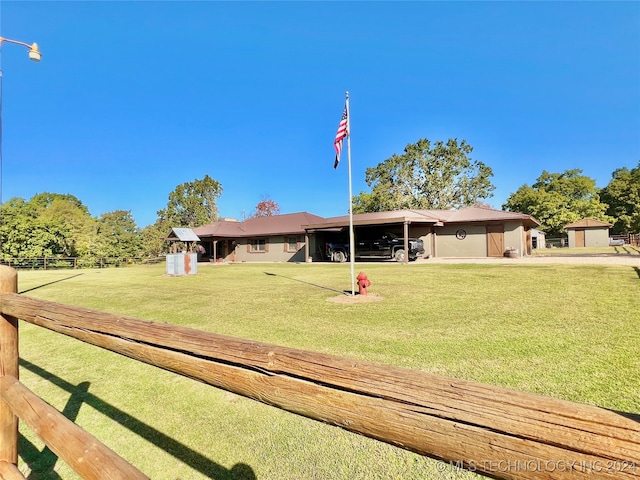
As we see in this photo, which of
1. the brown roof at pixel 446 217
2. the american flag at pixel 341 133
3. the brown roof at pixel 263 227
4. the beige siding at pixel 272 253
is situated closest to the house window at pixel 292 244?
the beige siding at pixel 272 253

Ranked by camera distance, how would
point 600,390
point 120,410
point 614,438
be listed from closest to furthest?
point 614,438
point 600,390
point 120,410

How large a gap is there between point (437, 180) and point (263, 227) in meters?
24.1

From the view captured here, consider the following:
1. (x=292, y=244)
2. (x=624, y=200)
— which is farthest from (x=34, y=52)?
(x=624, y=200)

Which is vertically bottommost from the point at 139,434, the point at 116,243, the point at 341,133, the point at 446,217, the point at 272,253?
the point at 139,434

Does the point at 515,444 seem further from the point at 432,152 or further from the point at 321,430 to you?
the point at 432,152

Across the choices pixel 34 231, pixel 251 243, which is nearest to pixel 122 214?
pixel 34 231

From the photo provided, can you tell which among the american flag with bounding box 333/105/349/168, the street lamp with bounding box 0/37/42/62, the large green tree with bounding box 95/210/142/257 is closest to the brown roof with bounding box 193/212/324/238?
the large green tree with bounding box 95/210/142/257

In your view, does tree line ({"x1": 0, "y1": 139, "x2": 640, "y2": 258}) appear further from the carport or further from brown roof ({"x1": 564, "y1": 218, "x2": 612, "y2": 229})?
the carport

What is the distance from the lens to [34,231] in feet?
97.1

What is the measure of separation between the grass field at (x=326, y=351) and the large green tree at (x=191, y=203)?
43838 millimetres

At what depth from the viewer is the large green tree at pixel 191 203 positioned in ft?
164

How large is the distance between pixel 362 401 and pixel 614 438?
534 mm

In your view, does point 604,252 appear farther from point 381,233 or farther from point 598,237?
point 381,233

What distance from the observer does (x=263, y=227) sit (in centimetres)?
3114
